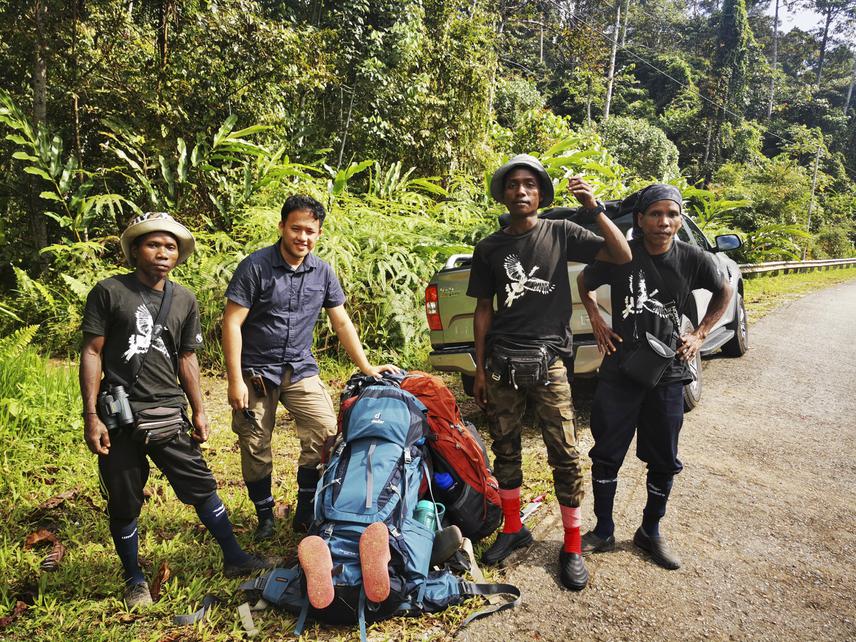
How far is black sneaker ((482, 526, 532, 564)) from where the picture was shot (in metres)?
2.90

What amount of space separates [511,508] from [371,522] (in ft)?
2.94

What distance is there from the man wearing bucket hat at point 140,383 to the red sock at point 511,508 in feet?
5.01

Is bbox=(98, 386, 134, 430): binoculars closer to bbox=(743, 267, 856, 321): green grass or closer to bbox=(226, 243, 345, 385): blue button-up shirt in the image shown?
bbox=(226, 243, 345, 385): blue button-up shirt

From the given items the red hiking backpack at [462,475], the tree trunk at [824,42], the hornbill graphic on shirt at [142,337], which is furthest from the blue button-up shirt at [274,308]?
the tree trunk at [824,42]

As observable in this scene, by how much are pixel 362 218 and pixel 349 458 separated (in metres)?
5.35

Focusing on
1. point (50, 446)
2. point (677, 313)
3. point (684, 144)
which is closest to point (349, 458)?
point (677, 313)

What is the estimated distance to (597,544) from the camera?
2980 mm

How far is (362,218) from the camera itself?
25.1 ft

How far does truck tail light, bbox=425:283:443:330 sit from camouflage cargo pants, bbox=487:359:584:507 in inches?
72.1

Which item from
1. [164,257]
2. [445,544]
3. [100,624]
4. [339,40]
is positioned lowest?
[100,624]

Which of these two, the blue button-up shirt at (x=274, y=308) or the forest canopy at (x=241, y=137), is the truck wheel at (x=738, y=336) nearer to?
the forest canopy at (x=241, y=137)

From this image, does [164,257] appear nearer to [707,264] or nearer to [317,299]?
[317,299]

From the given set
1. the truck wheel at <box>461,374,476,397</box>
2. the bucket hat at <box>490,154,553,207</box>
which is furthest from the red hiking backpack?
the truck wheel at <box>461,374,476,397</box>

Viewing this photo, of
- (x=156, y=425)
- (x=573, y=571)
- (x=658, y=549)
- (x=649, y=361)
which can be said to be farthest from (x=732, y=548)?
(x=156, y=425)
